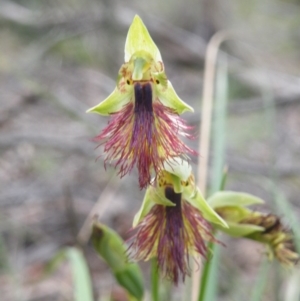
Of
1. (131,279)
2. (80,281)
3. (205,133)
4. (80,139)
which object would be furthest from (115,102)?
(80,139)

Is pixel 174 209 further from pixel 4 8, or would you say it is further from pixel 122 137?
pixel 4 8

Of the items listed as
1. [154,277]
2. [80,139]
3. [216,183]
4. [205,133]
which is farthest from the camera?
[80,139]

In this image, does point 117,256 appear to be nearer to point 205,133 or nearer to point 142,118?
point 142,118

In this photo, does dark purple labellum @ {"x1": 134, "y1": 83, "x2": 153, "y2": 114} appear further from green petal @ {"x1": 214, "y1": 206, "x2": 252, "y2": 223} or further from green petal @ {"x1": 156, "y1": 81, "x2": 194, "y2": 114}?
green petal @ {"x1": 214, "y1": 206, "x2": 252, "y2": 223}

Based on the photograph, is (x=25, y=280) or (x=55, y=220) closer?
(x=25, y=280)

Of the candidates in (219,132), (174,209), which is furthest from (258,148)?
(174,209)

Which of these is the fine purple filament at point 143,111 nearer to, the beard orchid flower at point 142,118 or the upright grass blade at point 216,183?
the beard orchid flower at point 142,118
